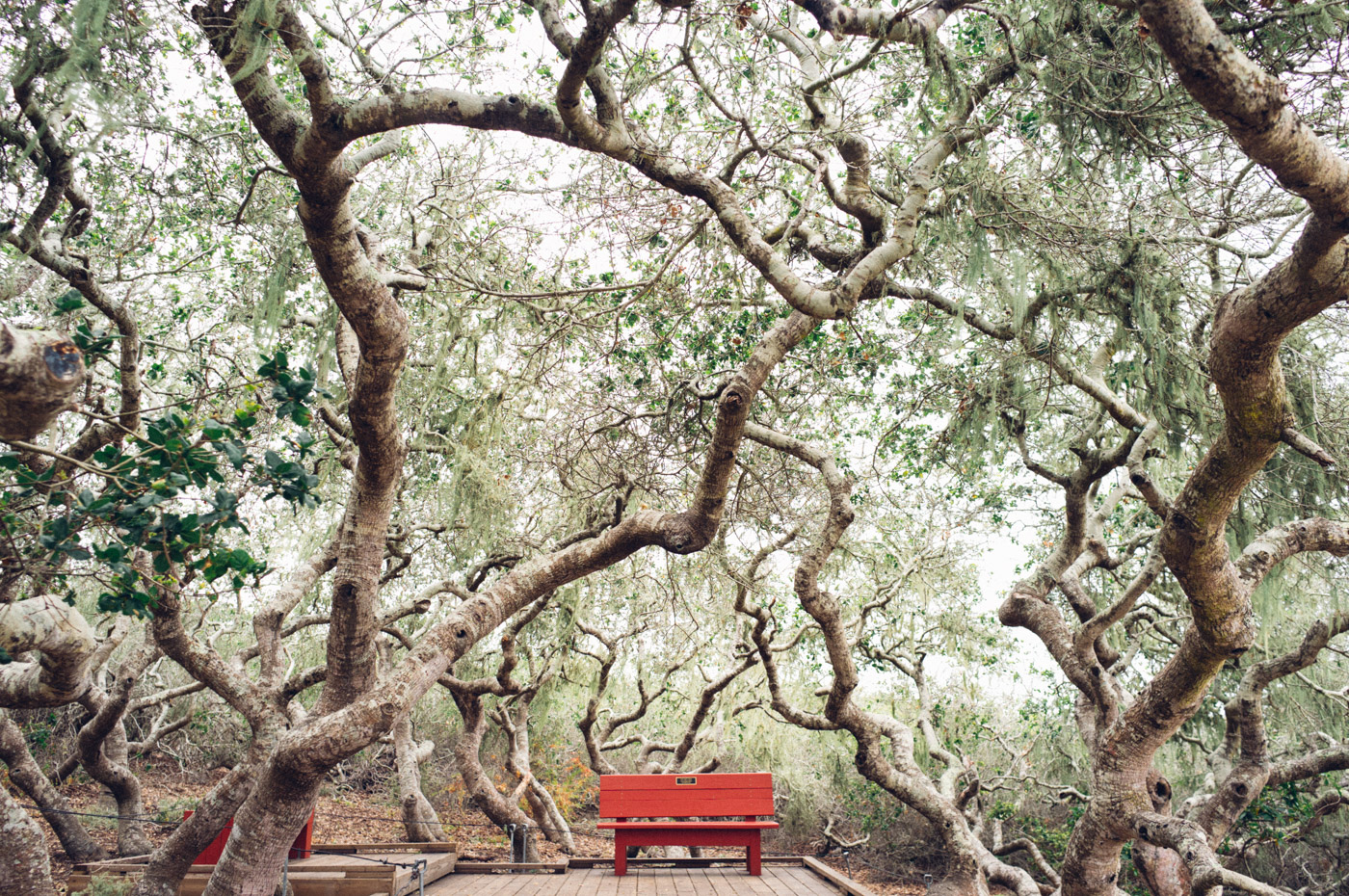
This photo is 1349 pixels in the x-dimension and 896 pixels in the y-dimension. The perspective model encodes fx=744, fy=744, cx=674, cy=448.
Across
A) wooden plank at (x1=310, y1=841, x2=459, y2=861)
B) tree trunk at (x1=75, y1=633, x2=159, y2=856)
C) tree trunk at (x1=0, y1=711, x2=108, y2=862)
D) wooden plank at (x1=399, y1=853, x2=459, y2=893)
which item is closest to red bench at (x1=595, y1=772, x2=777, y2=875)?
wooden plank at (x1=399, y1=853, x2=459, y2=893)

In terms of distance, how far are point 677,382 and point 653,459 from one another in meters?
0.60

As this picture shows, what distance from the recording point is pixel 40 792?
5.91m

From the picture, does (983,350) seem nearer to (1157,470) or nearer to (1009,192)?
(1009,192)

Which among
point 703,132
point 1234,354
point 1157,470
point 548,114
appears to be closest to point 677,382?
→ point 703,132

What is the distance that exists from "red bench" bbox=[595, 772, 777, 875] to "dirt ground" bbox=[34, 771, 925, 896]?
2.44m

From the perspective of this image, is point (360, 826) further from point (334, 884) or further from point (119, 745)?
point (334, 884)

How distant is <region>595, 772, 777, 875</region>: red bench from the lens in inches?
210

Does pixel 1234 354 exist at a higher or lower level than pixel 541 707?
higher

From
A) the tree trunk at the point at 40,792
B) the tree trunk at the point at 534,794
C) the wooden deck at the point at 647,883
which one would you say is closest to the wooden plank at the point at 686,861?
the wooden deck at the point at 647,883

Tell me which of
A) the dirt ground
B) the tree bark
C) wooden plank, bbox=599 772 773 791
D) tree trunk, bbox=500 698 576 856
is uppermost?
the tree bark

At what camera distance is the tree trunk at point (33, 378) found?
1539 millimetres

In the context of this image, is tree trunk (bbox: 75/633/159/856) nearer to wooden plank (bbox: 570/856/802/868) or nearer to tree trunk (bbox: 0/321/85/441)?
wooden plank (bbox: 570/856/802/868)

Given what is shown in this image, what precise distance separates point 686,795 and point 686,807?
83 millimetres

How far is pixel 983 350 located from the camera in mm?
4672
